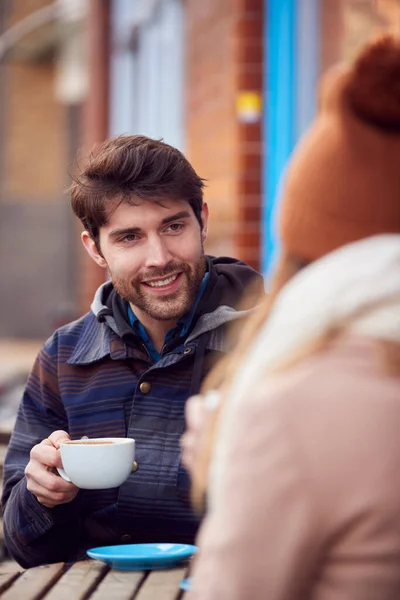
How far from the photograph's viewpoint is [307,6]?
20.9 feet

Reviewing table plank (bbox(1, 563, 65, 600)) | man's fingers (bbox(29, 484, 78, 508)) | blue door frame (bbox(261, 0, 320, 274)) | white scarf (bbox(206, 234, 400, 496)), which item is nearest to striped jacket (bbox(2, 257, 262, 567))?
man's fingers (bbox(29, 484, 78, 508))

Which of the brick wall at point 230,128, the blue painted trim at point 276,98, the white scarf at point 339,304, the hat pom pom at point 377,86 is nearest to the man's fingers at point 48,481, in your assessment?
the white scarf at point 339,304

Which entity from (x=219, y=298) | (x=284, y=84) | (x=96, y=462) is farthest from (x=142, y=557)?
(x=284, y=84)

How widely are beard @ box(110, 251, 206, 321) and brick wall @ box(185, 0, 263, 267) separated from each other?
3.79m

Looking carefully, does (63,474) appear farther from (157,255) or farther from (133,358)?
(157,255)

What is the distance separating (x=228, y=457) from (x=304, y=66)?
5135 millimetres

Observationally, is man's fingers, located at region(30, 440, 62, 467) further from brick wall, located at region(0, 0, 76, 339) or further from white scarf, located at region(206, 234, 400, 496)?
brick wall, located at region(0, 0, 76, 339)

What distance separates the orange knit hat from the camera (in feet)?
5.14

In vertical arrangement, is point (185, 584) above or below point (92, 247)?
below

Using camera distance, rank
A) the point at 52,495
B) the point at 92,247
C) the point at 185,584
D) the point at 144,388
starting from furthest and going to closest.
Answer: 1. the point at 92,247
2. the point at 144,388
3. the point at 52,495
4. the point at 185,584

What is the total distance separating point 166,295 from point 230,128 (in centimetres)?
Result: 415

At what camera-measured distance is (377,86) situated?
5.20ft

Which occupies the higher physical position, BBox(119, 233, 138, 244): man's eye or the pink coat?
BBox(119, 233, 138, 244): man's eye

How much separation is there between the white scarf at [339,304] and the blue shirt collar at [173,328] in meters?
1.36
